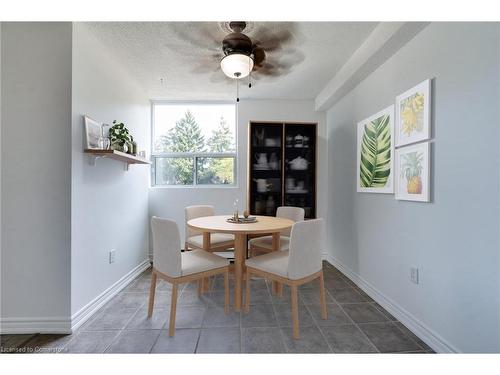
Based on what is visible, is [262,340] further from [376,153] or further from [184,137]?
[184,137]

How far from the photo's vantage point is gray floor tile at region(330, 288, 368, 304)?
233 cm

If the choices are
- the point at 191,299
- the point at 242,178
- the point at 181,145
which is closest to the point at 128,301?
the point at 191,299

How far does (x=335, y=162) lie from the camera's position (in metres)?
3.37

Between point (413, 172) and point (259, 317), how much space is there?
169 cm

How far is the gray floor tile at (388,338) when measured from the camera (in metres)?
1.63

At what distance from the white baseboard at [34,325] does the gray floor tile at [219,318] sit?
1022 millimetres

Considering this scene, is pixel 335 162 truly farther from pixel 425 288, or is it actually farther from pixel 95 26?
pixel 95 26

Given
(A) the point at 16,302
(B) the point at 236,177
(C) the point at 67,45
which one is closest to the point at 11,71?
(C) the point at 67,45

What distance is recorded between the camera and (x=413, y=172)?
1.81 metres

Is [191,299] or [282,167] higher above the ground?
[282,167]

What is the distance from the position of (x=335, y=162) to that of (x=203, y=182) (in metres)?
1.97

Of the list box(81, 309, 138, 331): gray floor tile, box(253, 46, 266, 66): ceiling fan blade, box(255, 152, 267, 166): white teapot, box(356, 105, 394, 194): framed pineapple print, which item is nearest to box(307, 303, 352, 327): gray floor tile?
box(356, 105, 394, 194): framed pineapple print

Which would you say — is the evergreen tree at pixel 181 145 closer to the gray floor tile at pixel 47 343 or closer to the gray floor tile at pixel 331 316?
the gray floor tile at pixel 47 343

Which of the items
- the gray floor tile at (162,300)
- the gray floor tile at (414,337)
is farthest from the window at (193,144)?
the gray floor tile at (414,337)
